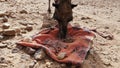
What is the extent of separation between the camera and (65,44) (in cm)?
399

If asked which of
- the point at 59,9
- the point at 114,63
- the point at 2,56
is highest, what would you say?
the point at 59,9

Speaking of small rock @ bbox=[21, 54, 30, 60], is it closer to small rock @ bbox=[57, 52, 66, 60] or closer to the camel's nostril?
small rock @ bbox=[57, 52, 66, 60]

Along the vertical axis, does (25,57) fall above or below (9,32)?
below

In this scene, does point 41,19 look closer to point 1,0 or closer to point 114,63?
point 1,0

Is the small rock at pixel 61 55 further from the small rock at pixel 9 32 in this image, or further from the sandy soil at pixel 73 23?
the small rock at pixel 9 32

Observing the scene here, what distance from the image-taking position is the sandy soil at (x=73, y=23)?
143 inches

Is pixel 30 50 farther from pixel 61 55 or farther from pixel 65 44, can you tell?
pixel 65 44

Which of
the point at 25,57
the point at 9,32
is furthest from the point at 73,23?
the point at 25,57

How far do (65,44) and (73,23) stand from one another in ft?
5.93

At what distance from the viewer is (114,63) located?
4148 millimetres

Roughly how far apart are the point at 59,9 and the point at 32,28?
1122 mm

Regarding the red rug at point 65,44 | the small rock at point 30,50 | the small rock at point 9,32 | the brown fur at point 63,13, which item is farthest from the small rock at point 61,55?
the small rock at point 9,32

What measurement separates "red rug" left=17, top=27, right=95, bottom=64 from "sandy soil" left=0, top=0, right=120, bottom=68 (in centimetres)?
10

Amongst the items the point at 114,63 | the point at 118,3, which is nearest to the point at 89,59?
the point at 114,63
